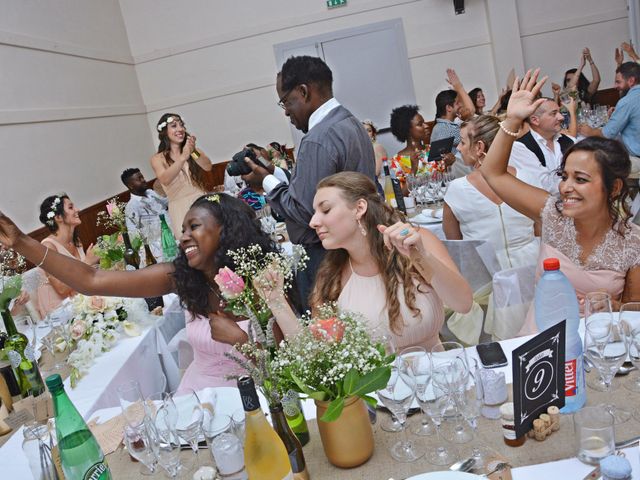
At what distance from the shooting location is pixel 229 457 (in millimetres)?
1302

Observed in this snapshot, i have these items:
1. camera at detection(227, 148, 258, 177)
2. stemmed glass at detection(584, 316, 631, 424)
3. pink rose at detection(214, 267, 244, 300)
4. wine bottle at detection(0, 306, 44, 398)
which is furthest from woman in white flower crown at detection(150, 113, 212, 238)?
stemmed glass at detection(584, 316, 631, 424)

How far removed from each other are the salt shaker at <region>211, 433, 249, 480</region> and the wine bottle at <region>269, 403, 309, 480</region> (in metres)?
0.11

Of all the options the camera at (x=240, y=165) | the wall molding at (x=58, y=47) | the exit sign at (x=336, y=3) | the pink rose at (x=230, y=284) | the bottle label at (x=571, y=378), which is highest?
the exit sign at (x=336, y=3)

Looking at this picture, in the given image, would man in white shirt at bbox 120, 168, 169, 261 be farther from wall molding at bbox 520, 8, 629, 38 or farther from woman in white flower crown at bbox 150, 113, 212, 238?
wall molding at bbox 520, 8, 629, 38

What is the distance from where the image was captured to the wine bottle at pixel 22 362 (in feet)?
6.49

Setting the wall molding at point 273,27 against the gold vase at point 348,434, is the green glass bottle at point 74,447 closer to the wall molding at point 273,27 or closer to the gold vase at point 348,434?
the gold vase at point 348,434

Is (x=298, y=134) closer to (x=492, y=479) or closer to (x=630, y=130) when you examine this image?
(x=630, y=130)

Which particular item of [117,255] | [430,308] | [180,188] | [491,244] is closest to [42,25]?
[180,188]

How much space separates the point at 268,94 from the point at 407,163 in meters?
4.42

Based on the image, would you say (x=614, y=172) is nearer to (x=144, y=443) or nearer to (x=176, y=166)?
(x=144, y=443)

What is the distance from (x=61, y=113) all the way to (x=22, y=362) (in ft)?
16.9

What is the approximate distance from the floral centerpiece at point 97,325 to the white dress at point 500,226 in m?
1.76

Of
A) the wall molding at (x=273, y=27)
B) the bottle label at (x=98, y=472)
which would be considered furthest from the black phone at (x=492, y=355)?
the wall molding at (x=273, y=27)

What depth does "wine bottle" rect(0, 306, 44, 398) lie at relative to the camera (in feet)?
6.49
